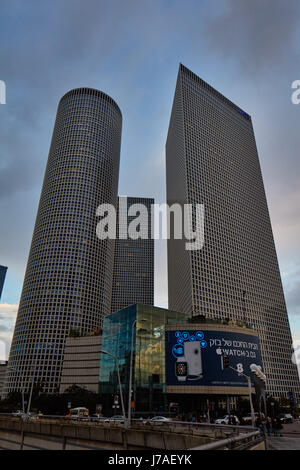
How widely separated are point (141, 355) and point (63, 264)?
106927 millimetres

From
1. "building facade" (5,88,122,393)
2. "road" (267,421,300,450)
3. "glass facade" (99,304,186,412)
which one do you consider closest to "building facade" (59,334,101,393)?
"building facade" (5,88,122,393)

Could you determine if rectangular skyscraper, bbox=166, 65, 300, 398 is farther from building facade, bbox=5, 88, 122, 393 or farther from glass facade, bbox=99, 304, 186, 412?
glass facade, bbox=99, 304, 186, 412

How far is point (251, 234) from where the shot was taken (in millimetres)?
194625

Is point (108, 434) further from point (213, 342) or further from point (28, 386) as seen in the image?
point (28, 386)

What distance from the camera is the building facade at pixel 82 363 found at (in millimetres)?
121312

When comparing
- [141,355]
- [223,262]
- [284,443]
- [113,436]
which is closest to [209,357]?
[141,355]

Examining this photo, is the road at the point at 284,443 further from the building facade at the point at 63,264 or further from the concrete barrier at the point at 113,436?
the building facade at the point at 63,264

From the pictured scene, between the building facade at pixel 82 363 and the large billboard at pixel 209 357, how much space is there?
185 ft

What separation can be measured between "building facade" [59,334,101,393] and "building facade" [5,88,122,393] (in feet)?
71.0

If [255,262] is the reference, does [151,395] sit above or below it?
below

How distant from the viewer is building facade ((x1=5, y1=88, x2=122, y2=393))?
152m

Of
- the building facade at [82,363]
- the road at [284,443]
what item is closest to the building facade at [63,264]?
the building facade at [82,363]

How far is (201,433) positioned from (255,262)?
174 m
